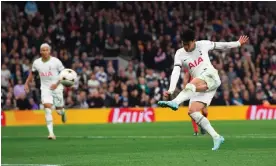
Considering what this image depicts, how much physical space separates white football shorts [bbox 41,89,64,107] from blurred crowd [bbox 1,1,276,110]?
8.36 meters

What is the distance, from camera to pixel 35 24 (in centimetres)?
3319

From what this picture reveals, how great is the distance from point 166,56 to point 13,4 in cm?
669

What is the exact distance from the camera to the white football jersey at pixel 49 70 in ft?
67.2

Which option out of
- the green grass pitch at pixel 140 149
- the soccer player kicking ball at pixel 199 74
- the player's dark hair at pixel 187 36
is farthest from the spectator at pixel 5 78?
the player's dark hair at pixel 187 36

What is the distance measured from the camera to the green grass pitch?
1316cm

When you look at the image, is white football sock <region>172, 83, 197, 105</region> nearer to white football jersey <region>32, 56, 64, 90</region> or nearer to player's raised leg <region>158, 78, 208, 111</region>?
player's raised leg <region>158, 78, 208, 111</region>

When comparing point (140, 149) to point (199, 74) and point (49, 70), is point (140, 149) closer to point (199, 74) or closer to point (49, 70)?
point (199, 74)

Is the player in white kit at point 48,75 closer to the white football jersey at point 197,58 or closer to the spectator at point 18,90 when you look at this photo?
the white football jersey at point 197,58

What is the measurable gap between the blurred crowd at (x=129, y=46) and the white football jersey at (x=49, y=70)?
28.8 ft

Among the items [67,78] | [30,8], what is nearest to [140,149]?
[67,78]

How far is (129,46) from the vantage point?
33.4 m

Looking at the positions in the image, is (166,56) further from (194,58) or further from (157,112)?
(194,58)

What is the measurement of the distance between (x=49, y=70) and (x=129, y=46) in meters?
13.1

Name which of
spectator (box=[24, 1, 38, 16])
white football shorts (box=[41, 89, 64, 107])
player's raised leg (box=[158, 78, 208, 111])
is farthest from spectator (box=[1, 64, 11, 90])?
player's raised leg (box=[158, 78, 208, 111])
